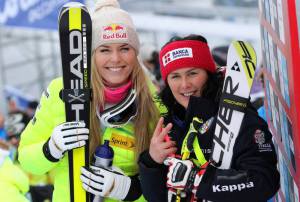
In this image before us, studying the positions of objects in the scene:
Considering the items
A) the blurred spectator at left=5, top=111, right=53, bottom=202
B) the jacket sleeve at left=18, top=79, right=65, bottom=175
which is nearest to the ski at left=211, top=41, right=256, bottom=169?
the jacket sleeve at left=18, top=79, right=65, bottom=175

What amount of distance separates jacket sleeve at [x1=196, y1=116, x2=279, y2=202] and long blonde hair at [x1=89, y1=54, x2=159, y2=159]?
646mm

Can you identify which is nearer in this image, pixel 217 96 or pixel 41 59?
pixel 217 96

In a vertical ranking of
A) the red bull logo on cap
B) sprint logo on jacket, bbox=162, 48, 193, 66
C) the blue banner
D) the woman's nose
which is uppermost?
the blue banner

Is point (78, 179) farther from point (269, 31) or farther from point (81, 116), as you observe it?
point (269, 31)

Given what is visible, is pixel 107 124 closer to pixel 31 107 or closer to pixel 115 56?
pixel 115 56

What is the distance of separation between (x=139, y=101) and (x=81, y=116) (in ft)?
0.93

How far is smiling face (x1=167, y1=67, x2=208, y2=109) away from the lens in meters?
2.84

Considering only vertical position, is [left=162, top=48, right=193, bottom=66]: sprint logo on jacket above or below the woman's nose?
below

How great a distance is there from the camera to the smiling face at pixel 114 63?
317 centimetres

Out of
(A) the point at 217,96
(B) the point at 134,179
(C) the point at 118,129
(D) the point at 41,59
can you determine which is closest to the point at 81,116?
(C) the point at 118,129

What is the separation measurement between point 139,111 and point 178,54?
17.3 inches

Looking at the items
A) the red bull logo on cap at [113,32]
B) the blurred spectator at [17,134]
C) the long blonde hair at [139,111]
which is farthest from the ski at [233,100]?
the blurred spectator at [17,134]

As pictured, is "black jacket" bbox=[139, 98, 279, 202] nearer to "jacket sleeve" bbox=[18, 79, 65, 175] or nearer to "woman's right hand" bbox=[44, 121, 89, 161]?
"woman's right hand" bbox=[44, 121, 89, 161]

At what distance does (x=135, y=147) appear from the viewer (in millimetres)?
3203
